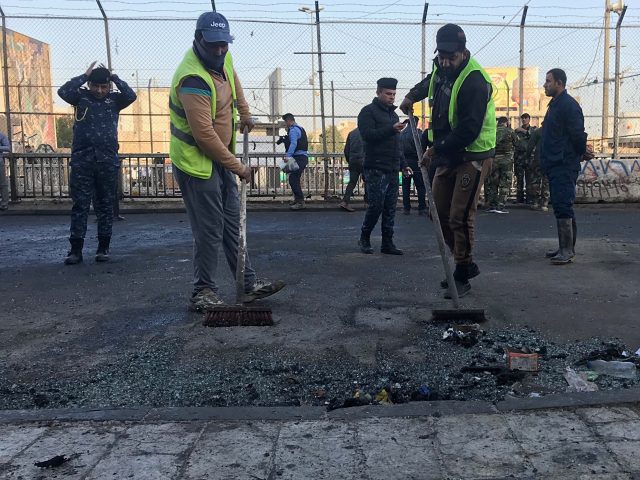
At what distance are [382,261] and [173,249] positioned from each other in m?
2.62

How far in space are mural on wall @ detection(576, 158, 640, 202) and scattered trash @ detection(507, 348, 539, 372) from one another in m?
10.4

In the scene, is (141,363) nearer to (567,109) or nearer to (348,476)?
(348,476)

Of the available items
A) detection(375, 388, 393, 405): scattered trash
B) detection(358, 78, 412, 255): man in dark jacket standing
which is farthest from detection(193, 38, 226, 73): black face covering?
detection(358, 78, 412, 255): man in dark jacket standing

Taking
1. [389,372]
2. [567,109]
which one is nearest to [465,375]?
[389,372]

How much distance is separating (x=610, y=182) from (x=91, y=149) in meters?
10.5

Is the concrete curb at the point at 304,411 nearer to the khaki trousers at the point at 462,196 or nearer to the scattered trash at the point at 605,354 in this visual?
the scattered trash at the point at 605,354

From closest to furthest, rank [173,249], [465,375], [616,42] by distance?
[465,375], [173,249], [616,42]

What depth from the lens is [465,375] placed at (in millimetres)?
3254

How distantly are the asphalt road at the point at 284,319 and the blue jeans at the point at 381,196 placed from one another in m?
0.41

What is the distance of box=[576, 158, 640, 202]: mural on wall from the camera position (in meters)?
12.7

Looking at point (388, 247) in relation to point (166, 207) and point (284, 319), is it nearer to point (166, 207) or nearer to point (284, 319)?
point (284, 319)

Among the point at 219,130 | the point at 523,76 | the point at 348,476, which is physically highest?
the point at 523,76

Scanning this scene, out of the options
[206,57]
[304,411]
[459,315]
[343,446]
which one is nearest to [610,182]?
[459,315]

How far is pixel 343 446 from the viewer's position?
2.49m
